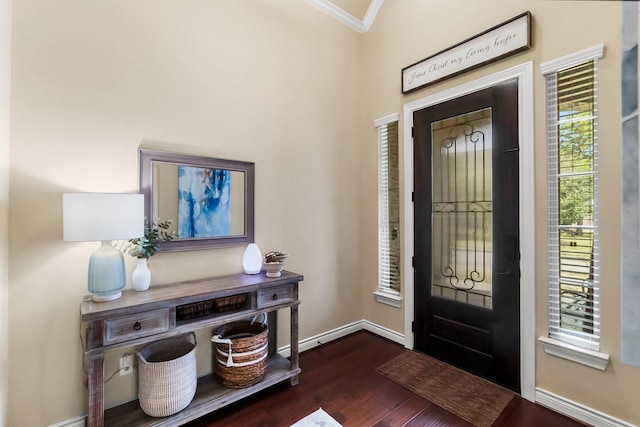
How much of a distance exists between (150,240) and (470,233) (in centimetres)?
236

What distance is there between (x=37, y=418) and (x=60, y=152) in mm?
1505

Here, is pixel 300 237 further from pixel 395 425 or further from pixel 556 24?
pixel 556 24

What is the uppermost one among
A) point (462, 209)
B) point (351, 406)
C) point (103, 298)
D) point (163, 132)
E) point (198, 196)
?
point (163, 132)

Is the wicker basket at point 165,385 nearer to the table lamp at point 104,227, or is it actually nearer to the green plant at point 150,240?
the table lamp at point 104,227

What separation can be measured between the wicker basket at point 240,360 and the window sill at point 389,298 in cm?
140

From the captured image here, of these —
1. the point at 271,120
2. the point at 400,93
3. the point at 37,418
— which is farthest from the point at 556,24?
the point at 37,418

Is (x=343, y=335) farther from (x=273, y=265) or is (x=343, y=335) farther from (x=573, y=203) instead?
(x=573, y=203)

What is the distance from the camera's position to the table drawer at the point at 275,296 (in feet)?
6.81

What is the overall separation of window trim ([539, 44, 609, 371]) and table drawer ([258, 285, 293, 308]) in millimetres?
1759

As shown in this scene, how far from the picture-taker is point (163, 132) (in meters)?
2.04

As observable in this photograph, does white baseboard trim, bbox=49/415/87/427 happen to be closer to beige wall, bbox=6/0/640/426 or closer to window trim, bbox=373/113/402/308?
beige wall, bbox=6/0/640/426

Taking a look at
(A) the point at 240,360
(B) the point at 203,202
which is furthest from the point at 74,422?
(B) the point at 203,202

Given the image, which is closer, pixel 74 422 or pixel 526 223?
pixel 74 422

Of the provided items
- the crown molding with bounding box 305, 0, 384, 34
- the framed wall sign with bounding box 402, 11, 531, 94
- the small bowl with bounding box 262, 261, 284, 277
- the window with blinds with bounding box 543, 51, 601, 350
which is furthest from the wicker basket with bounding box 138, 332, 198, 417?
the crown molding with bounding box 305, 0, 384, 34
